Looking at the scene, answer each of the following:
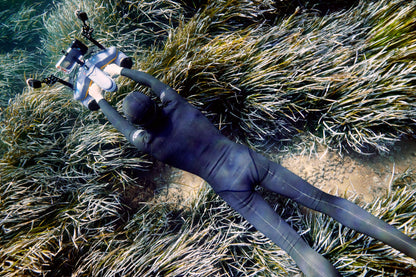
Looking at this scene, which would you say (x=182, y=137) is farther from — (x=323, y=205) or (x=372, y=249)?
(x=372, y=249)

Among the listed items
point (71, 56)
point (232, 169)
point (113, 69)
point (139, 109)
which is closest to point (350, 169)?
point (232, 169)

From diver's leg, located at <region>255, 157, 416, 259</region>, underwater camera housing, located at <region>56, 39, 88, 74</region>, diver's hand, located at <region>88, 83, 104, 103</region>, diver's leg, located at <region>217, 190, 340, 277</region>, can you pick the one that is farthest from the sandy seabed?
underwater camera housing, located at <region>56, 39, 88, 74</region>

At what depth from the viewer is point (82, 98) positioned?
240 centimetres

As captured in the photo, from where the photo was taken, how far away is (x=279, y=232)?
1.87 metres

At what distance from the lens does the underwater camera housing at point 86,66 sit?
2.14 meters

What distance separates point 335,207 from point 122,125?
7.02ft

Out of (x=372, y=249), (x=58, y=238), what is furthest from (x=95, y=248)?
(x=372, y=249)

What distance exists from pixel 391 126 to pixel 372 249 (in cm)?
130

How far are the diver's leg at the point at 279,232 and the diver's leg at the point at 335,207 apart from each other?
0.22 metres

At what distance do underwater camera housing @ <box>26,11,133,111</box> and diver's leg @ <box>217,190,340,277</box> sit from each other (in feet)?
5.49

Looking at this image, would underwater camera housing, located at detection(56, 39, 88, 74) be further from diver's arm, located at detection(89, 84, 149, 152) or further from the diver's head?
the diver's head

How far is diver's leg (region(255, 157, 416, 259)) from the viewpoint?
5.56ft

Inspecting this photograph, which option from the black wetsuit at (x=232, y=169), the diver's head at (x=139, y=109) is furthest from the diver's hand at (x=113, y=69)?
the diver's head at (x=139, y=109)

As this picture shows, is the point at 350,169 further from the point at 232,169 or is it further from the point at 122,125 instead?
the point at 122,125
